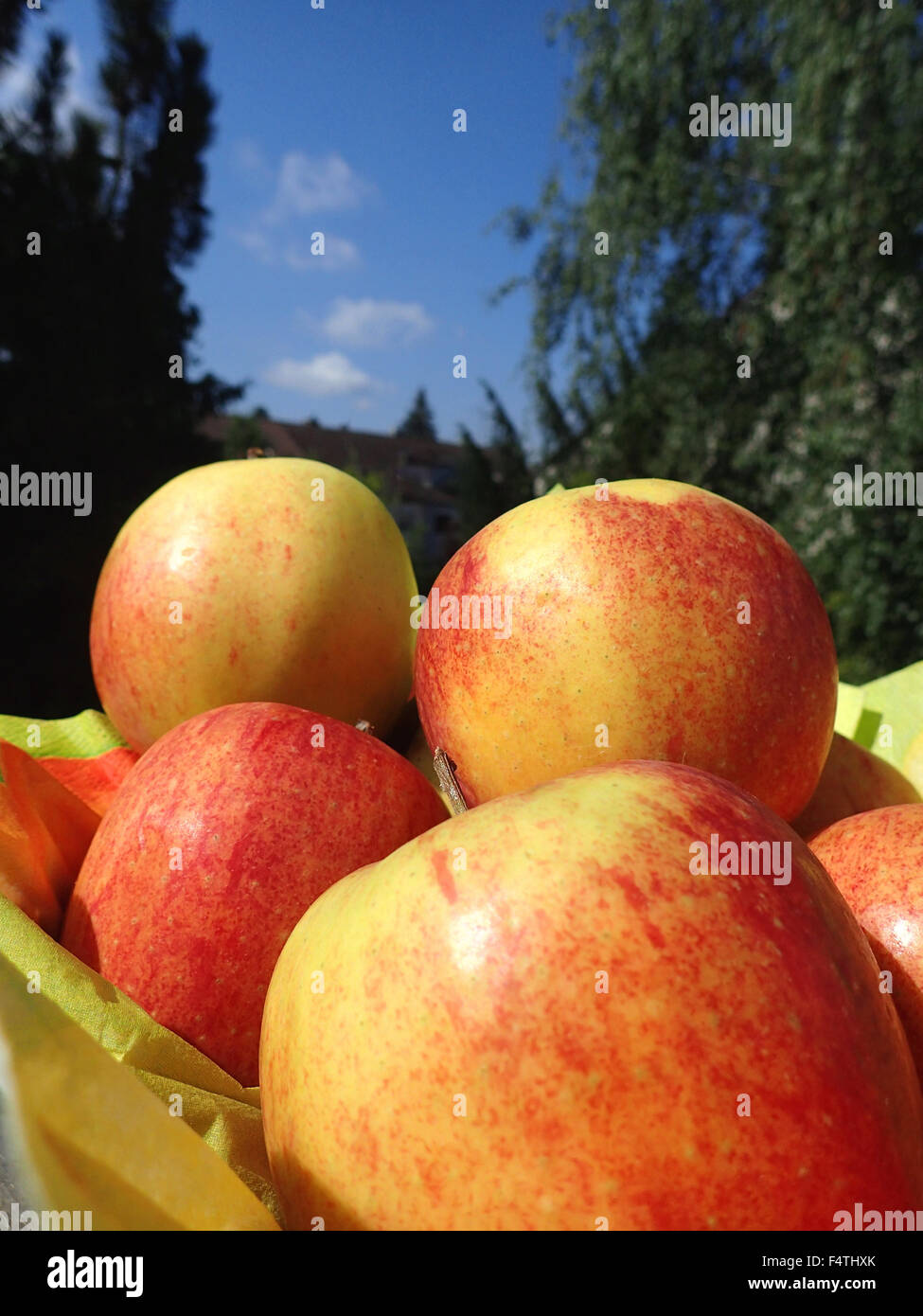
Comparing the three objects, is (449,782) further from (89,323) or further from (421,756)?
(89,323)

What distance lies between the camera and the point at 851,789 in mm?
1163

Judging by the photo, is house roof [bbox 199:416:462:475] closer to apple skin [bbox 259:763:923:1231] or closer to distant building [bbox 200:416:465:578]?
distant building [bbox 200:416:465:578]

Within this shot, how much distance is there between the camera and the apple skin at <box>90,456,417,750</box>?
3.77ft

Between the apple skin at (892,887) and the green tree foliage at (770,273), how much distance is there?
4696mm

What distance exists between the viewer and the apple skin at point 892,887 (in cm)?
74

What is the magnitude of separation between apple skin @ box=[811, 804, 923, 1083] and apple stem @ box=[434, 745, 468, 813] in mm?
345

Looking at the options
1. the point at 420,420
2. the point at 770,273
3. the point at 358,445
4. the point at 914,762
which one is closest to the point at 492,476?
the point at 770,273

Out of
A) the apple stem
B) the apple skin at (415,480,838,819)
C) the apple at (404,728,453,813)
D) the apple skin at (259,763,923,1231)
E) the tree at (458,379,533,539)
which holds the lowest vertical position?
the apple skin at (259,763,923,1231)

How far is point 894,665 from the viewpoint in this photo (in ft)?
21.6

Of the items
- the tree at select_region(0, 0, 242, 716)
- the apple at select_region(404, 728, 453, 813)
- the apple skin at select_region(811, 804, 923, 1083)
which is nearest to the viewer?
the apple skin at select_region(811, 804, 923, 1083)

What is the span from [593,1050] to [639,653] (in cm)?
40

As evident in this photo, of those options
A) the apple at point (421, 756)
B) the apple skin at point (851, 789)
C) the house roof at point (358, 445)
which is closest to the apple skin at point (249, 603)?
the apple at point (421, 756)

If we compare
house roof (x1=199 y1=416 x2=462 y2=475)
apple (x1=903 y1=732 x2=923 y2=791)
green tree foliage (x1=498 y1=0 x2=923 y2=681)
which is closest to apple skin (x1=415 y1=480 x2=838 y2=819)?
apple (x1=903 y1=732 x2=923 y2=791)
